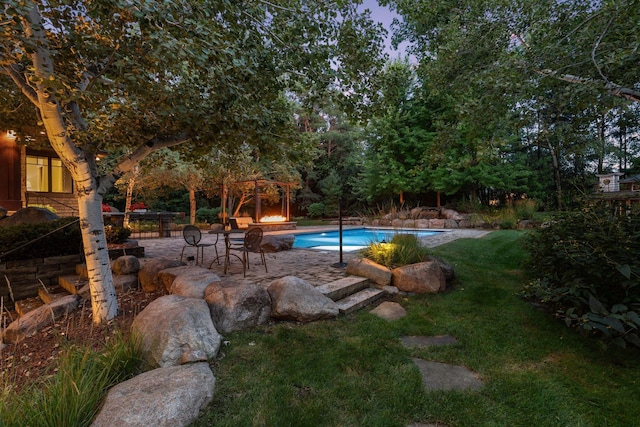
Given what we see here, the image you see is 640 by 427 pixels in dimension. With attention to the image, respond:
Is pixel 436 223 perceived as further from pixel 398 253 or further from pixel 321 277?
pixel 321 277

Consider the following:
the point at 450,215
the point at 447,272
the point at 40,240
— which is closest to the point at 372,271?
the point at 447,272

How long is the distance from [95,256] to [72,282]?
191 centimetres

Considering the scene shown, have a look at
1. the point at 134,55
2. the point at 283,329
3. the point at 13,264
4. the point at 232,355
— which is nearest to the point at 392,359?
the point at 283,329

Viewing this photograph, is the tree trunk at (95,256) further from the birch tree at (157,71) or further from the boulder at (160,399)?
the boulder at (160,399)

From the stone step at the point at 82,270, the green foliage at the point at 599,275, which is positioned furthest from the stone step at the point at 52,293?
the green foliage at the point at 599,275

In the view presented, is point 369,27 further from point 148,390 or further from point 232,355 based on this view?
point 148,390

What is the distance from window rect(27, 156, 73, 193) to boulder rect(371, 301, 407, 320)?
12.5 metres

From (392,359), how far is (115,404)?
1.74 m

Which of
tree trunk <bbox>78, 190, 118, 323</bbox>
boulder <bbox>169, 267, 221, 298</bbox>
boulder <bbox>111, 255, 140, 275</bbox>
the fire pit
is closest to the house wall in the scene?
the fire pit

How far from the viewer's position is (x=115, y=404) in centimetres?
150

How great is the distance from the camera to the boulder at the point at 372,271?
4023mm

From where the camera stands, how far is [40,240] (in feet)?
14.6

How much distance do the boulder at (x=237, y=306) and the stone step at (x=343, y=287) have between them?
2.45 feet

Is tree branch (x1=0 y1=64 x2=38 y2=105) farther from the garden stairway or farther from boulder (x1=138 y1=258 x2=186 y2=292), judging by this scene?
the garden stairway
